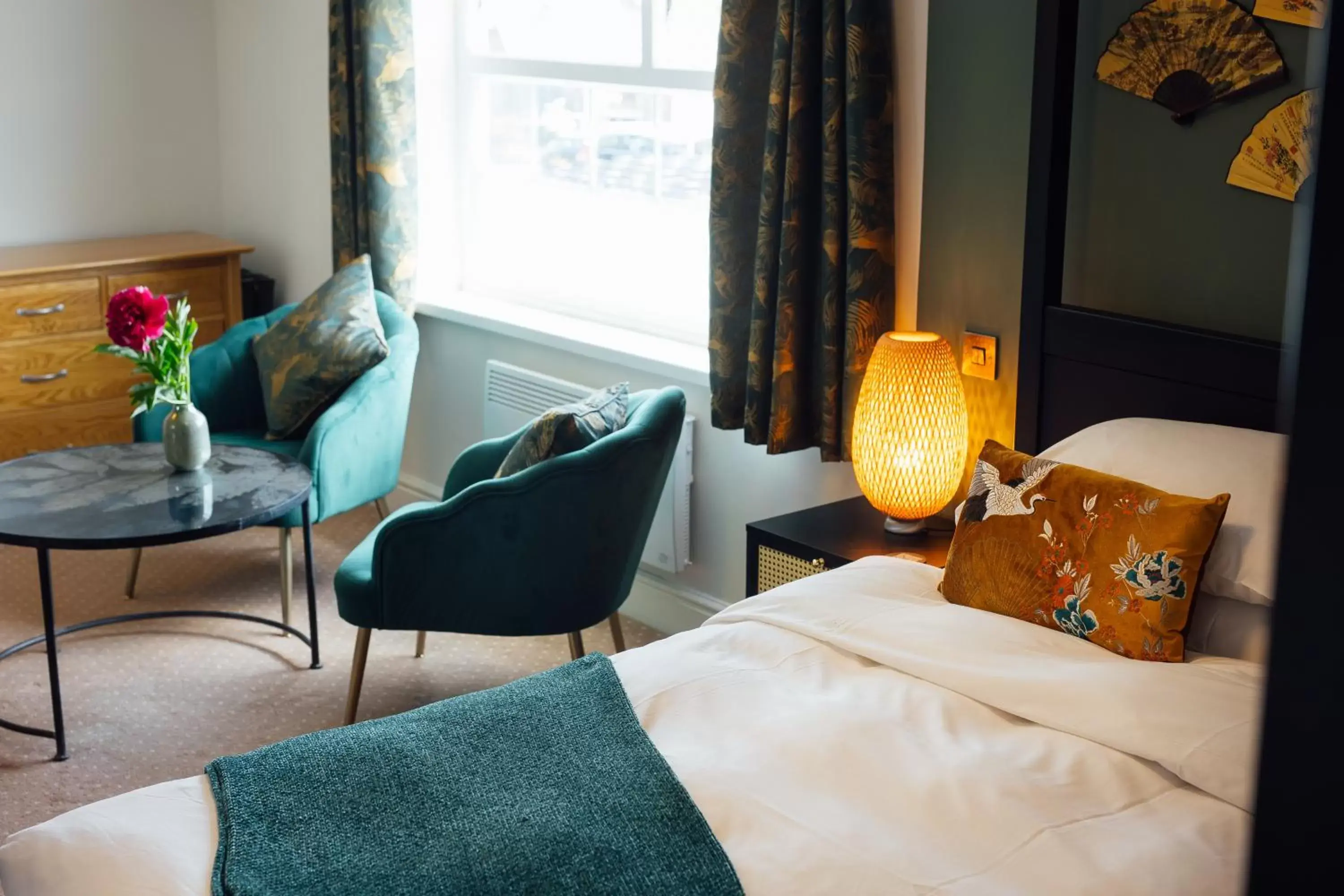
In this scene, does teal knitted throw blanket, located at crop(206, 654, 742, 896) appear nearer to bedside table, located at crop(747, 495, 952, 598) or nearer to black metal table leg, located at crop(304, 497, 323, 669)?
bedside table, located at crop(747, 495, 952, 598)

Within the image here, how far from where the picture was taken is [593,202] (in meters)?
4.16

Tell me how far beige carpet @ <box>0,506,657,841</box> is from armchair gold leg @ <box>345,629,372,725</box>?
125 millimetres

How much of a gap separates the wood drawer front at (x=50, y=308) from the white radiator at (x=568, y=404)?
149cm

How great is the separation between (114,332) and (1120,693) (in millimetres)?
2489

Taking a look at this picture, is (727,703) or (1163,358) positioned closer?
(727,703)

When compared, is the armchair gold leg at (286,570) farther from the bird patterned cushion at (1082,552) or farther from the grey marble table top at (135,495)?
the bird patterned cushion at (1082,552)

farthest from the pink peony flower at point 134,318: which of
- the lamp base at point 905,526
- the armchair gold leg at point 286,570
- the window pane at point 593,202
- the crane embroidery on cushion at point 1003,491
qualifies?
the crane embroidery on cushion at point 1003,491

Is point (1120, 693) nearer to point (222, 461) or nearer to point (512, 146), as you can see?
point (222, 461)

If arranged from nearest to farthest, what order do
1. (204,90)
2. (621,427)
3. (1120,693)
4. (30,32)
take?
(1120,693) < (621,427) < (30,32) < (204,90)

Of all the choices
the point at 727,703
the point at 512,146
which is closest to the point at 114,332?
the point at 512,146

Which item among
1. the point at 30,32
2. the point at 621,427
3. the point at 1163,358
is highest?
the point at 30,32

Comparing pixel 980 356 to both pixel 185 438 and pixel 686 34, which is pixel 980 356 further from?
pixel 185 438

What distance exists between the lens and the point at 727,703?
2043 millimetres

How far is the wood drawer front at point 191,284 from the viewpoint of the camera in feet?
15.9
